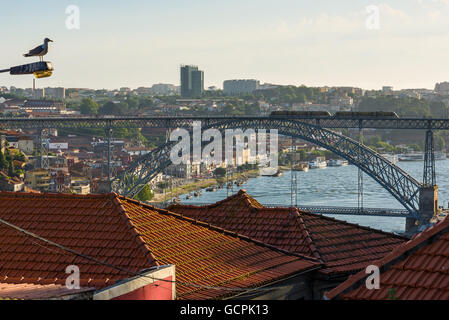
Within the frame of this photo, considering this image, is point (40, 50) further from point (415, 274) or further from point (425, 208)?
point (425, 208)

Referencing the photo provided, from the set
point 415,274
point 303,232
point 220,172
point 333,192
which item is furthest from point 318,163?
point 415,274

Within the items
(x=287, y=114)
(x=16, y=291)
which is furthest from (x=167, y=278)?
(x=287, y=114)

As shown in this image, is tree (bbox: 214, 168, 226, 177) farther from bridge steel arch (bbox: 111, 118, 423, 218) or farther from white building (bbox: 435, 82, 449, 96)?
white building (bbox: 435, 82, 449, 96)

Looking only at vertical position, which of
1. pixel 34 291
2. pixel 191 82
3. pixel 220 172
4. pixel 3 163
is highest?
pixel 191 82

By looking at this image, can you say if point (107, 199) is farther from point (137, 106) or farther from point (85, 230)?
point (137, 106)

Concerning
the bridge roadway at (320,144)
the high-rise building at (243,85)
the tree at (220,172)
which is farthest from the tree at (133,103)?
the bridge roadway at (320,144)

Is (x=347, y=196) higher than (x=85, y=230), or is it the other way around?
(x=85, y=230)

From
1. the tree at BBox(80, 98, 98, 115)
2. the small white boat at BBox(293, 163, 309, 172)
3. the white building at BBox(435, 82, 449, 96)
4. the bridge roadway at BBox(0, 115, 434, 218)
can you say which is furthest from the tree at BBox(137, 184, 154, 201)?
the white building at BBox(435, 82, 449, 96)
